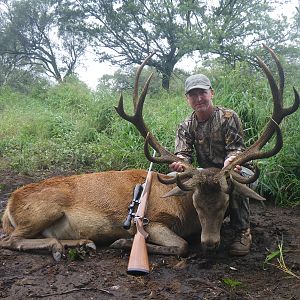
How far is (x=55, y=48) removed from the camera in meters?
29.2

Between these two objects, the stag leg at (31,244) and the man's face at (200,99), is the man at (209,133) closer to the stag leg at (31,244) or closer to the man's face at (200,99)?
the man's face at (200,99)

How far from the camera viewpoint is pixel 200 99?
5141mm

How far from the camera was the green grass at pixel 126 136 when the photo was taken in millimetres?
6371

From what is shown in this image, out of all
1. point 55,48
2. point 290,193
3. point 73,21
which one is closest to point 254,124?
point 290,193

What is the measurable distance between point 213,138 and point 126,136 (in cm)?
343

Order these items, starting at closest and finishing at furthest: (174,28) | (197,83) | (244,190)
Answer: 1. (244,190)
2. (197,83)
3. (174,28)

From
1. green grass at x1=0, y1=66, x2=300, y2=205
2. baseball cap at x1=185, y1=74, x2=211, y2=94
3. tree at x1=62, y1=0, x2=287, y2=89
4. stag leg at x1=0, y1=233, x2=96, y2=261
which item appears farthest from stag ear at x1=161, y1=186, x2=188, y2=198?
tree at x1=62, y1=0, x2=287, y2=89

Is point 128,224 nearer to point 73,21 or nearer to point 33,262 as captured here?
point 33,262

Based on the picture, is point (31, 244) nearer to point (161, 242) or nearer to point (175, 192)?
point (161, 242)

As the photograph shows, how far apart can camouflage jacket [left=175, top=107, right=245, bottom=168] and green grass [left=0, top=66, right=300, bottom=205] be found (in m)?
1.30

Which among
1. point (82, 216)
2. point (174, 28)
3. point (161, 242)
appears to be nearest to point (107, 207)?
point (82, 216)

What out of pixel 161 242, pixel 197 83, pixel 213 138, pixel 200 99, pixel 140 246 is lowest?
pixel 161 242

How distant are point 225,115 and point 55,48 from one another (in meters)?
25.8

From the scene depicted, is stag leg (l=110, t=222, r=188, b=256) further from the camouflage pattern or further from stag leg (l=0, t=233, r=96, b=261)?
the camouflage pattern
